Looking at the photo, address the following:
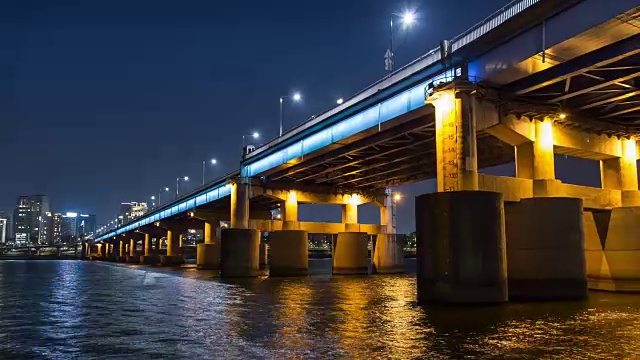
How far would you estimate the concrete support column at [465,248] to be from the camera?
24328 mm

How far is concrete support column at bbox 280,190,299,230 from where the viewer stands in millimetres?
63531

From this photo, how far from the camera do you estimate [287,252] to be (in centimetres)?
5919

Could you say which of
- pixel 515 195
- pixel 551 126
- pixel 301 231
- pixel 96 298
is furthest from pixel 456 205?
pixel 301 231

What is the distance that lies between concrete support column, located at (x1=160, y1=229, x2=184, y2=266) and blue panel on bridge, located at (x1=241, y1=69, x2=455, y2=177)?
76.0 metres

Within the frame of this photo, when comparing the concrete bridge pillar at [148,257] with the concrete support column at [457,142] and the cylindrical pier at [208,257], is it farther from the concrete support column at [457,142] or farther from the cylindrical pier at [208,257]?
the concrete support column at [457,142]

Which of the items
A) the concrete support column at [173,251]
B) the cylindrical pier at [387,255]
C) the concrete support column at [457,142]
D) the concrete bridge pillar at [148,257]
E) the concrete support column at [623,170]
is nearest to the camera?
the concrete support column at [457,142]

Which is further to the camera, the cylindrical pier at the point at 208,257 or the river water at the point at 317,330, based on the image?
the cylindrical pier at the point at 208,257

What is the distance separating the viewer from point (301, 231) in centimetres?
5931

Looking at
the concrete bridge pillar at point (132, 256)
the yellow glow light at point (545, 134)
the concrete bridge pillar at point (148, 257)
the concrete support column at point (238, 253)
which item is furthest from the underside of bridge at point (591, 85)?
the concrete bridge pillar at point (132, 256)

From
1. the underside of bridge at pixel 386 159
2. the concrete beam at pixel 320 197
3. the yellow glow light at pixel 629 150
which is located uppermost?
the underside of bridge at pixel 386 159

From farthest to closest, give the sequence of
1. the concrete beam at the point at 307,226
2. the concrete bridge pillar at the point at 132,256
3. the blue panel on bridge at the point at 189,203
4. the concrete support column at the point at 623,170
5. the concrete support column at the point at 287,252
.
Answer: the concrete bridge pillar at the point at 132,256 → the blue panel on bridge at the point at 189,203 → the concrete beam at the point at 307,226 → the concrete support column at the point at 287,252 → the concrete support column at the point at 623,170

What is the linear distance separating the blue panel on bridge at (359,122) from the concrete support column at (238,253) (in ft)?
24.2

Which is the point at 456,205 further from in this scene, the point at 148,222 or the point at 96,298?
the point at 148,222

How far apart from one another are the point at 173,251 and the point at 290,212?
2870 inches
